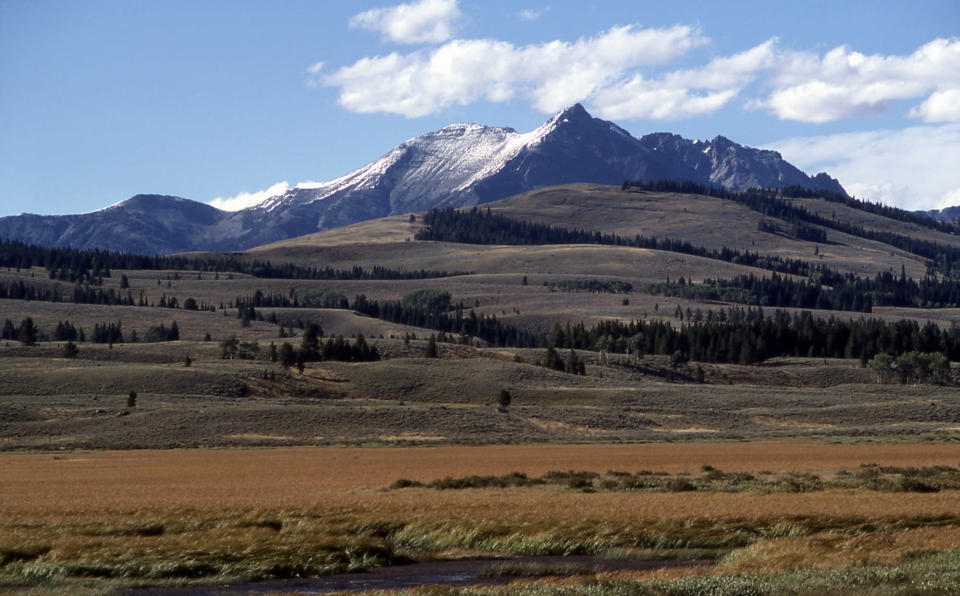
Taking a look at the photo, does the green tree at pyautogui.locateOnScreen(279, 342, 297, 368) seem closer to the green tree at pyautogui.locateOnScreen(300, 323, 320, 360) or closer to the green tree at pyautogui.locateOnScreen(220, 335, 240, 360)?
the green tree at pyautogui.locateOnScreen(300, 323, 320, 360)

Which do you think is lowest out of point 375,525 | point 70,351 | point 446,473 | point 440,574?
point 70,351

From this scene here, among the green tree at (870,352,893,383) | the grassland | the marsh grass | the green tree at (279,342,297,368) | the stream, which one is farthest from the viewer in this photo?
the green tree at (870,352,893,383)

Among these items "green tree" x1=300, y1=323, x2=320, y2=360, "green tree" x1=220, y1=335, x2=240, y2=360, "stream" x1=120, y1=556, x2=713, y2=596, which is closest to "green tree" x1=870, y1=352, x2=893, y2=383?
"green tree" x1=300, y1=323, x2=320, y2=360

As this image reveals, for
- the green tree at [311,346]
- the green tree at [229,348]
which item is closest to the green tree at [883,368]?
the green tree at [311,346]

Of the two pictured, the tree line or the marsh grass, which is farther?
the tree line

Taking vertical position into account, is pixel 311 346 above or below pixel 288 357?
above

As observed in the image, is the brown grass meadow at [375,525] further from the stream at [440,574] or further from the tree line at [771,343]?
the tree line at [771,343]

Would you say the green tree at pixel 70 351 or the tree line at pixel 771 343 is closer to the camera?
the green tree at pixel 70 351

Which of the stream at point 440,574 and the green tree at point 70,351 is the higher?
the stream at point 440,574

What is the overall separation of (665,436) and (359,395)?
48611mm

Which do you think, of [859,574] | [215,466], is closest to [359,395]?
[215,466]

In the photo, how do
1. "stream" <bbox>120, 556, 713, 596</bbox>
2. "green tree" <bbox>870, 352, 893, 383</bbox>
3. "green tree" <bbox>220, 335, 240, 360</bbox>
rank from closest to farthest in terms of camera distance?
"stream" <bbox>120, 556, 713, 596</bbox>, "green tree" <bbox>220, 335, 240, 360</bbox>, "green tree" <bbox>870, 352, 893, 383</bbox>

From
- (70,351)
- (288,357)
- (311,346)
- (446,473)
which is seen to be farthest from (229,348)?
(446,473)

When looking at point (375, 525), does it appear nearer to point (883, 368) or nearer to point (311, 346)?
point (311, 346)
